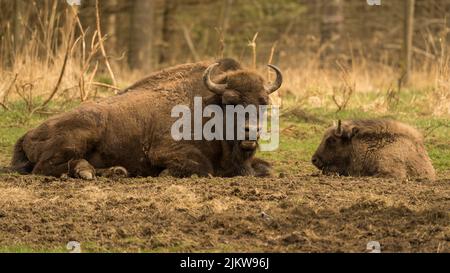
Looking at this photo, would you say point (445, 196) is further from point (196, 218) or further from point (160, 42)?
point (160, 42)

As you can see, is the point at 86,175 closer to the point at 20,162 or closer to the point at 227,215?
the point at 20,162

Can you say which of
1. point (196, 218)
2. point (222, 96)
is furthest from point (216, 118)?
point (196, 218)

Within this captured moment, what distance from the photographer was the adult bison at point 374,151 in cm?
1118

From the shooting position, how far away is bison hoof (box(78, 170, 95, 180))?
10992 mm

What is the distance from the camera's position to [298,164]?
12805 mm

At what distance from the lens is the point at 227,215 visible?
8.80m

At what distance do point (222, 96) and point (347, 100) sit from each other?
4.93m

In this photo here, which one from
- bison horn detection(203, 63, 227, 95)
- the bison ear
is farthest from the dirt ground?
bison horn detection(203, 63, 227, 95)

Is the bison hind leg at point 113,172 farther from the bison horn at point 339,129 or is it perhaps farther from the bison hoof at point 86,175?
Result: the bison horn at point 339,129

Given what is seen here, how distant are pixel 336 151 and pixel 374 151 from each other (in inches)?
21.5

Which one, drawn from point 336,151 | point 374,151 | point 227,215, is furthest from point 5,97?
point 227,215

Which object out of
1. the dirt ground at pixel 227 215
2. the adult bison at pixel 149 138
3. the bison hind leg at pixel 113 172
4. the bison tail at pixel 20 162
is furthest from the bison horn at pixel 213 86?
the bison tail at pixel 20 162
